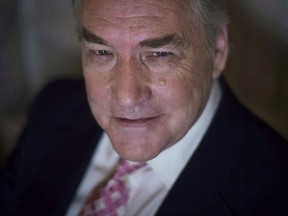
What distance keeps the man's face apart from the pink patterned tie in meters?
0.20

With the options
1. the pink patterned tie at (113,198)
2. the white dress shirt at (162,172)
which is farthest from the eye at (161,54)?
the pink patterned tie at (113,198)

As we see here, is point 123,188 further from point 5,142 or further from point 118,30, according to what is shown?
point 5,142

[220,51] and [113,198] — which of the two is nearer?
[220,51]

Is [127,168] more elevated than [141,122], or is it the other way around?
[141,122]

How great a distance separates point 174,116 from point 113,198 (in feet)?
1.13

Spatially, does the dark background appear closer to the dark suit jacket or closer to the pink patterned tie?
the dark suit jacket

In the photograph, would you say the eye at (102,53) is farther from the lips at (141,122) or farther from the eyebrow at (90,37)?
the lips at (141,122)

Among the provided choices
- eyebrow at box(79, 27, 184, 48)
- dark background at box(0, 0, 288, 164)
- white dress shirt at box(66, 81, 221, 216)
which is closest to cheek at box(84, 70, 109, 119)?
eyebrow at box(79, 27, 184, 48)

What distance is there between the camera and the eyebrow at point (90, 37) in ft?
3.37

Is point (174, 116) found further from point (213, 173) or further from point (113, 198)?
point (113, 198)

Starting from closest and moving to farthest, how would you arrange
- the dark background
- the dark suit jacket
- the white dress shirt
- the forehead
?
1. the forehead
2. the dark suit jacket
3. the white dress shirt
4. the dark background

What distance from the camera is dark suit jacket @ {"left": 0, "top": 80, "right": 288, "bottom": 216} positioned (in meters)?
1.09

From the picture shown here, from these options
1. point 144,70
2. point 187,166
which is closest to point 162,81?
point 144,70

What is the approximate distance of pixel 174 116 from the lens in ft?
3.54
